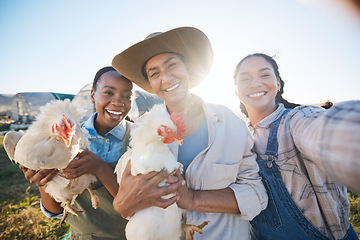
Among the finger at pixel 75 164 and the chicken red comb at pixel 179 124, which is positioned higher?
the chicken red comb at pixel 179 124

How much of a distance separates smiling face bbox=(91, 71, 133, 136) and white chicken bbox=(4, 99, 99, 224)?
0.91 ft

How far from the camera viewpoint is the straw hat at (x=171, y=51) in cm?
182

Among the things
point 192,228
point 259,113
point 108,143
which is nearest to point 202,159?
point 192,228

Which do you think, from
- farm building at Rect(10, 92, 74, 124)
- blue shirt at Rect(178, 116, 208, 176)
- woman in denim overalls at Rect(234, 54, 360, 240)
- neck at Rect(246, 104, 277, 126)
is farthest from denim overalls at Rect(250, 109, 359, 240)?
farm building at Rect(10, 92, 74, 124)

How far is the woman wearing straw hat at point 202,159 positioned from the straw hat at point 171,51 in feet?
0.04

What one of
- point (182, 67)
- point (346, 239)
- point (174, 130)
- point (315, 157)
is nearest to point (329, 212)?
point (346, 239)

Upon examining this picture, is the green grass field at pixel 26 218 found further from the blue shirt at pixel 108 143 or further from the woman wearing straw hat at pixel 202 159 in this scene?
the woman wearing straw hat at pixel 202 159

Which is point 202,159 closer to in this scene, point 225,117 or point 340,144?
point 225,117

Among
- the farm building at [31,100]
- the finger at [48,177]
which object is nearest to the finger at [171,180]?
the finger at [48,177]

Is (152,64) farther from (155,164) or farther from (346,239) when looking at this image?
(346,239)

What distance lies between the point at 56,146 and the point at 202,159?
1.40 meters

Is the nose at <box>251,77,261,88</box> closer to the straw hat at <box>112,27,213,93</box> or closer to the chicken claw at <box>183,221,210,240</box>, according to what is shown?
the straw hat at <box>112,27,213,93</box>

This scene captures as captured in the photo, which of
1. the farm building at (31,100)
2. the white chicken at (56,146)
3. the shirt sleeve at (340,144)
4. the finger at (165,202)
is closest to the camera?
the shirt sleeve at (340,144)

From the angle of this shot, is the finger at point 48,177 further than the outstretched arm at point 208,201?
Yes
